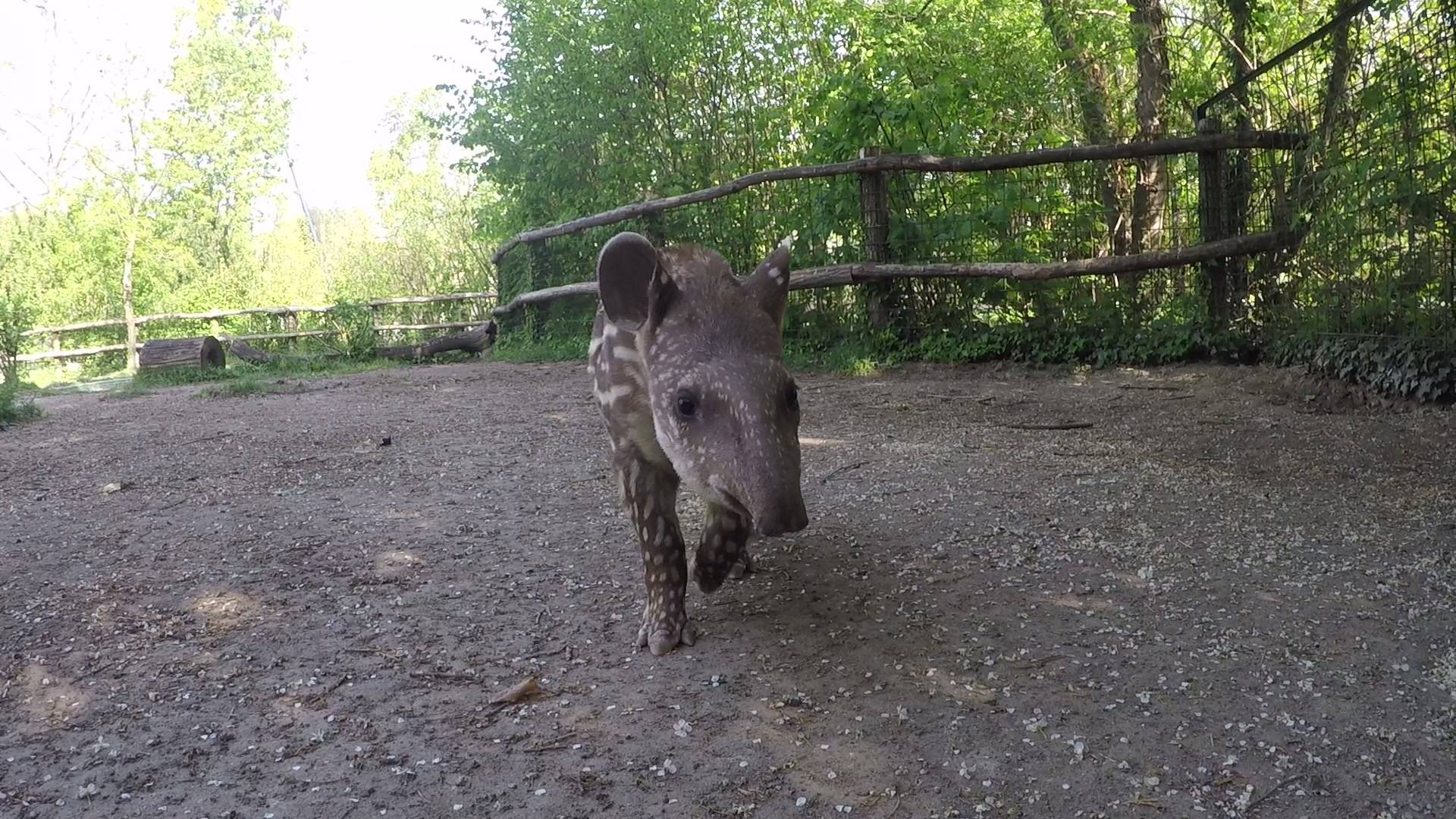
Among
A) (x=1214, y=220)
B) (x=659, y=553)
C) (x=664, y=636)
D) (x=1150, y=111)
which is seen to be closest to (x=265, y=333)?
(x=1150, y=111)

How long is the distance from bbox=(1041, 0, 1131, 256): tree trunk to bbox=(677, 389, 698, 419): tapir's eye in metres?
6.45

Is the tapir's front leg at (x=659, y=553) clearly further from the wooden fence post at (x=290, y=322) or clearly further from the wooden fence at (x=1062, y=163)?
the wooden fence post at (x=290, y=322)

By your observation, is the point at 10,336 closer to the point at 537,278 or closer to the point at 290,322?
the point at 290,322

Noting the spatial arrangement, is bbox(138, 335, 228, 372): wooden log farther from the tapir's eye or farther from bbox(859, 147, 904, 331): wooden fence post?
the tapir's eye

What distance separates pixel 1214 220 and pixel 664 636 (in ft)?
21.5

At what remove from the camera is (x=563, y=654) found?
131 inches

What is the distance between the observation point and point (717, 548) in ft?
11.8

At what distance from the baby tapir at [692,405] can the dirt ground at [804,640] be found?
286 millimetres

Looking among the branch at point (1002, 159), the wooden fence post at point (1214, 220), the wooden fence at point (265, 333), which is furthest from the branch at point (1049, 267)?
the wooden fence at point (265, 333)

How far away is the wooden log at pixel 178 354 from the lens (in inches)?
543

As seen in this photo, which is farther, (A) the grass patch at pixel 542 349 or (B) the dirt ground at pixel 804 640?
(A) the grass patch at pixel 542 349

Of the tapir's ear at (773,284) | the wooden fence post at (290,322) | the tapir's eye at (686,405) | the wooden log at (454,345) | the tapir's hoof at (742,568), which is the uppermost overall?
the wooden fence post at (290,322)

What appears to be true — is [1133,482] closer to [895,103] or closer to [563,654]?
[563,654]

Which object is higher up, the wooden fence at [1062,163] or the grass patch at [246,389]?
the wooden fence at [1062,163]
